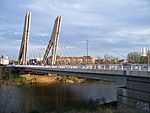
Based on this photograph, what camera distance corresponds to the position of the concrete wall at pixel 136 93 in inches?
944

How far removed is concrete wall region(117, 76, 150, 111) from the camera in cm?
2397

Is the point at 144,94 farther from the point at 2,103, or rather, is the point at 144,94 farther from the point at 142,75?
the point at 2,103

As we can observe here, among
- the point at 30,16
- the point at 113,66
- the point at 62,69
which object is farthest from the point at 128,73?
the point at 30,16

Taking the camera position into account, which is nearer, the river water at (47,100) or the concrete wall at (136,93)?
the concrete wall at (136,93)

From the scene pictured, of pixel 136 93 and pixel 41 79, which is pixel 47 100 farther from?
pixel 41 79

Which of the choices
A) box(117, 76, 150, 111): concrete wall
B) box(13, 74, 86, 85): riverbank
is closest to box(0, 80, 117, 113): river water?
box(117, 76, 150, 111): concrete wall

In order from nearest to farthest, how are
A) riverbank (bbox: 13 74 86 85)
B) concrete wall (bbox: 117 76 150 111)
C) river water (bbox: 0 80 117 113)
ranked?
concrete wall (bbox: 117 76 150 111), river water (bbox: 0 80 117 113), riverbank (bbox: 13 74 86 85)

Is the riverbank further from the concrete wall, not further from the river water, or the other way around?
the concrete wall

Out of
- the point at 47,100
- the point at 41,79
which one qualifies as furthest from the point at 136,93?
the point at 41,79

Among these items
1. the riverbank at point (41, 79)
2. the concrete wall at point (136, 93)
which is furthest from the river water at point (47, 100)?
the riverbank at point (41, 79)

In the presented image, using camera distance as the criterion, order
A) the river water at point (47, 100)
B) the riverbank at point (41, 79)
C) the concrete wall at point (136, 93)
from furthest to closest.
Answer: the riverbank at point (41, 79)
the river water at point (47, 100)
the concrete wall at point (136, 93)

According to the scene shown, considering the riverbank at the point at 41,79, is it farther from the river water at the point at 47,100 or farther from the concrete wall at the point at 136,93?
the concrete wall at the point at 136,93

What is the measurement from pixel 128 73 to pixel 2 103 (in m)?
12.2

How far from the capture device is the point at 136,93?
83.5 feet
